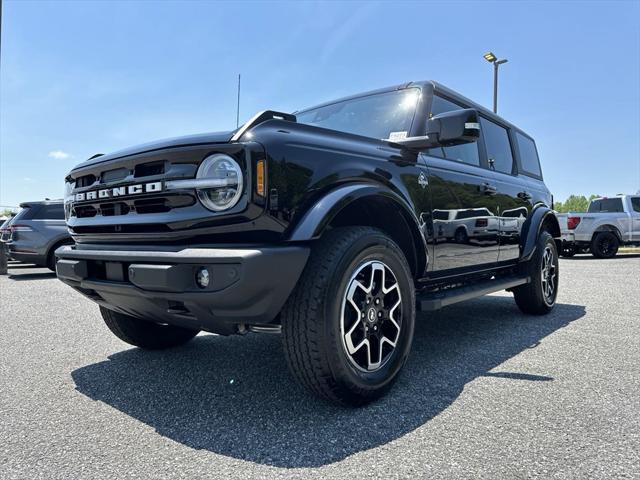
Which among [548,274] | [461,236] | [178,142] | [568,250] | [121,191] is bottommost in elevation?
[568,250]

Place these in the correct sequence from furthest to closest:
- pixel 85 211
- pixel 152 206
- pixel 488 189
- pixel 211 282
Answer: pixel 488 189 → pixel 85 211 → pixel 152 206 → pixel 211 282

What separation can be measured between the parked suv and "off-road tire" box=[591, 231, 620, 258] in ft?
→ 44.3

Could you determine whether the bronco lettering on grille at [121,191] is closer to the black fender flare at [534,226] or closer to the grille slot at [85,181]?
the grille slot at [85,181]

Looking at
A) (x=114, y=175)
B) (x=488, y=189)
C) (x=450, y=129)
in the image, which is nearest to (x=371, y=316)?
(x=450, y=129)

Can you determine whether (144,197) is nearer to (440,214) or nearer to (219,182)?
(219,182)

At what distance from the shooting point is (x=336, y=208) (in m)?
2.14

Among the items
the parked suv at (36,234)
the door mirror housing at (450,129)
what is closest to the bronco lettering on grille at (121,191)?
the door mirror housing at (450,129)

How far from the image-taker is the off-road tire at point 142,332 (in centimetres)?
304

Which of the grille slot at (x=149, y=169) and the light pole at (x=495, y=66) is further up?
the light pole at (x=495, y=66)

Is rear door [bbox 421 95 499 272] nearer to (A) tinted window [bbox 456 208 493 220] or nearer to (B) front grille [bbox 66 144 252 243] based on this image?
(A) tinted window [bbox 456 208 493 220]

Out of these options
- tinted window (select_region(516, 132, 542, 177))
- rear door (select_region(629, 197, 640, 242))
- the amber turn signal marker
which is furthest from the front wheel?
the amber turn signal marker

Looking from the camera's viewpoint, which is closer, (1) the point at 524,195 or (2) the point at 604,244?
(1) the point at 524,195

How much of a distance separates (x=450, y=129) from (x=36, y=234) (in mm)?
9300

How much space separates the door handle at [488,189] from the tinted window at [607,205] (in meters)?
11.9
